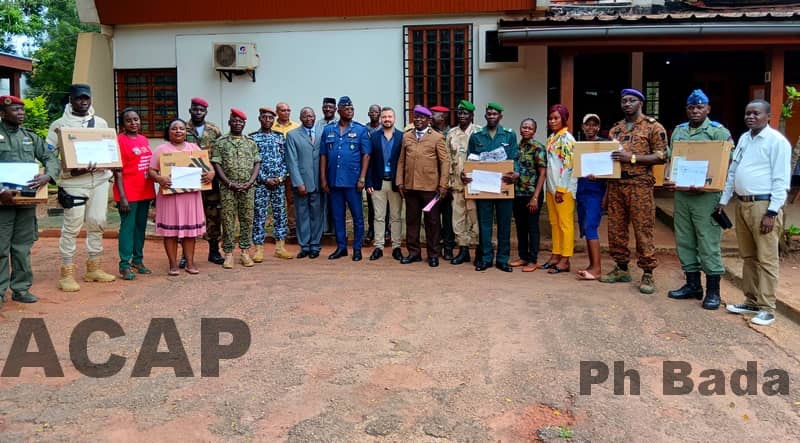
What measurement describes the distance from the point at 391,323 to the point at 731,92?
10846 millimetres

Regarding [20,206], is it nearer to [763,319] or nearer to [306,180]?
[306,180]

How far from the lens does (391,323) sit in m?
5.48

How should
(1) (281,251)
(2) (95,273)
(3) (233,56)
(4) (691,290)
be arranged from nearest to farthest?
1. (4) (691,290)
2. (2) (95,273)
3. (1) (281,251)
4. (3) (233,56)

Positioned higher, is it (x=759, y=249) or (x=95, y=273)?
(x=759, y=249)

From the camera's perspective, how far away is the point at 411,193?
304 inches

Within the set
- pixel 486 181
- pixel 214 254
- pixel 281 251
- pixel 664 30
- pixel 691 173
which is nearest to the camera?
pixel 691 173

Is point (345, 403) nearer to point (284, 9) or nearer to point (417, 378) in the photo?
point (417, 378)

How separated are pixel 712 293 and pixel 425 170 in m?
3.23

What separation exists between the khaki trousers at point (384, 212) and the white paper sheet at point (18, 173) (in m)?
3.75

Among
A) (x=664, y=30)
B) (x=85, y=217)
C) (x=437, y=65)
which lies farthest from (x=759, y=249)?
(x=85, y=217)

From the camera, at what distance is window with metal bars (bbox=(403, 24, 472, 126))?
10.6 metres

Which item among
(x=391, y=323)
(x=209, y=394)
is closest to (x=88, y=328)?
(x=209, y=394)

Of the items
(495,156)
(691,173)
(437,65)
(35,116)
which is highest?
(437,65)

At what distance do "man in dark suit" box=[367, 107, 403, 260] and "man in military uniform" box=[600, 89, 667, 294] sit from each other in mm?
2544
